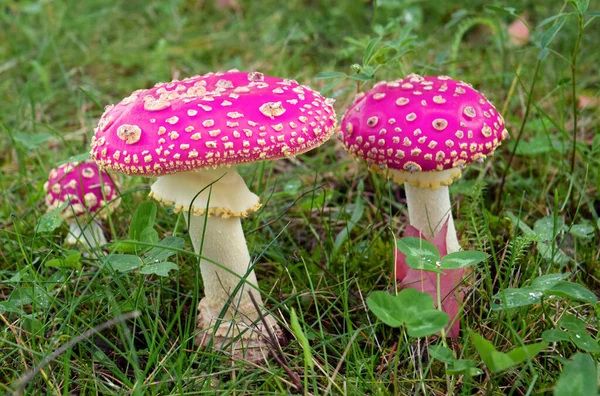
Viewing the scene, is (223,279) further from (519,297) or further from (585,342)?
(585,342)

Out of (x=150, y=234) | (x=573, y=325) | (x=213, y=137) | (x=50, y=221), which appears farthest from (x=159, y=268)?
(x=573, y=325)

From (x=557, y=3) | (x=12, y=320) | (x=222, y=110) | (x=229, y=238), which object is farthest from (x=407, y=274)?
(x=557, y=3)

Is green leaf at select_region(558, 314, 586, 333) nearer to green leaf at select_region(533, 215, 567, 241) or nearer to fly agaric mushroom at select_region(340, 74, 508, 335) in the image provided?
fly agaric mushroom at select_region(340, 74, 508, 335)

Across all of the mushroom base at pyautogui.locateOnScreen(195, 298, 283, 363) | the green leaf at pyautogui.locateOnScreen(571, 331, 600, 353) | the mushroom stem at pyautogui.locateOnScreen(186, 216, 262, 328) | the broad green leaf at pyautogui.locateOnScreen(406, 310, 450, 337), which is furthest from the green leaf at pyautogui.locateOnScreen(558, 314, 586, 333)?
the mushroom stem at pyautogui.locateOnScreen(186, 216, 262, 328)

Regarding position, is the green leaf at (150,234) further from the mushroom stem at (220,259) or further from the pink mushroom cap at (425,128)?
the pink mushroom cap at (425,128)

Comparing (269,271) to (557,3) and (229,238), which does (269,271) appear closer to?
(229,238)

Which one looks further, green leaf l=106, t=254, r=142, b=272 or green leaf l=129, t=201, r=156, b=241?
green leaf l=129, t=201, r=156, b=241
